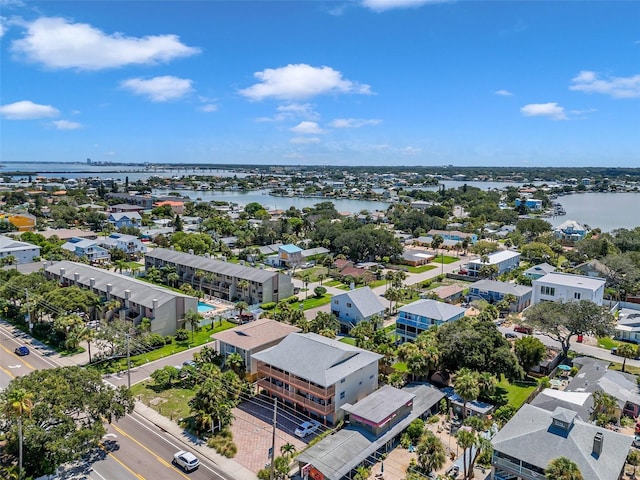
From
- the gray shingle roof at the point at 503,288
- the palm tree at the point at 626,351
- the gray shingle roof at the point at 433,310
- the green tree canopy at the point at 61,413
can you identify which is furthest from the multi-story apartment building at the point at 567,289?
the green tree canopy at the point at 61,413

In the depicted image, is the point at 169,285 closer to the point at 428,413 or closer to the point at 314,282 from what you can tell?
the point at 314,282

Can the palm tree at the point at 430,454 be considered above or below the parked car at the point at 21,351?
above

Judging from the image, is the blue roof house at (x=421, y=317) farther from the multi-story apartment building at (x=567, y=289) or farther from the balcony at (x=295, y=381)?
the multi-story apartment building at (x=567, y=289)

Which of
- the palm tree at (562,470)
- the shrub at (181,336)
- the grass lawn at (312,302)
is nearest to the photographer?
the palm tree at (562,470)

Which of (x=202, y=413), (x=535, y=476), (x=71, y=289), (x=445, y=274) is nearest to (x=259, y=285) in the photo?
(x=71, y=289)

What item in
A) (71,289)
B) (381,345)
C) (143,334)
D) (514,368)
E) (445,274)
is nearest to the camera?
(514,368)

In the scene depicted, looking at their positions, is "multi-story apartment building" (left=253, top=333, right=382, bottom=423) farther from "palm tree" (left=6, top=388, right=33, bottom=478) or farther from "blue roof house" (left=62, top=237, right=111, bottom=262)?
"blue roof house" (left=62, top=237, right=111, bottom=262)
